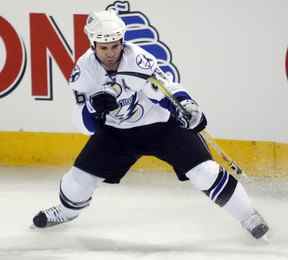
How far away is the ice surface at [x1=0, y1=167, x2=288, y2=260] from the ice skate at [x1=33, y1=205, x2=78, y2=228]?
0.03 meters

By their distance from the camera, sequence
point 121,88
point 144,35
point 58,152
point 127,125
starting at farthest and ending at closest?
point 58,152
point 144,35
point 127,125
point 121,88

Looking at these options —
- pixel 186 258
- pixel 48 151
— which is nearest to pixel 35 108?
pixel 48 151

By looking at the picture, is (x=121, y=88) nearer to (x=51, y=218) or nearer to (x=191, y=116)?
(x=191, y=116)

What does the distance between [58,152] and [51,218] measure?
2.50ft

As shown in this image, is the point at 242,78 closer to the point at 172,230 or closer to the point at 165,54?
the point at 165,54

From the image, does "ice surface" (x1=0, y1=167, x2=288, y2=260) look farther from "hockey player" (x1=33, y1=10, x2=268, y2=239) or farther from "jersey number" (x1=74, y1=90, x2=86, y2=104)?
"jersey number" (x1=74, y1=90, x2=86, y2=104)

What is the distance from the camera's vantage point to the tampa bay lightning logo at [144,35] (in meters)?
3.60

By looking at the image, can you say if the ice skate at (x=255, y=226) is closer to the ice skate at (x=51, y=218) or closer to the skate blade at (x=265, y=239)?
the skate blade at (x=265, y=239)

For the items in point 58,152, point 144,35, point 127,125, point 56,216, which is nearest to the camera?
point 127,125

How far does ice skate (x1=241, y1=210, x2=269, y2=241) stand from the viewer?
286 centimetres

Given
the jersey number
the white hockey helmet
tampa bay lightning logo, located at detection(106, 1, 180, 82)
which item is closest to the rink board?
tampa bay lightning logo, located at detection(106, 1, 180, 82)

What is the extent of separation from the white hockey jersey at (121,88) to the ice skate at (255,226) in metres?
0.48

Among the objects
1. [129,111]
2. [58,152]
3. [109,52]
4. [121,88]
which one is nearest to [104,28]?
[109,52]

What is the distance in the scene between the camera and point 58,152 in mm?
3797
